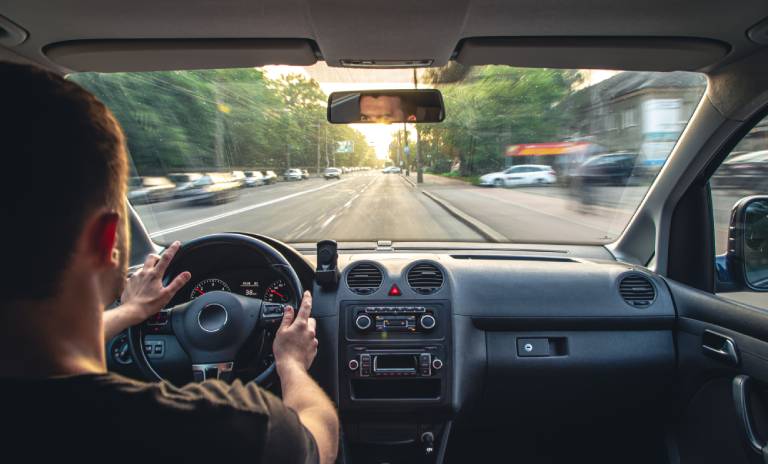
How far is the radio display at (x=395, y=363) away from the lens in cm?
306

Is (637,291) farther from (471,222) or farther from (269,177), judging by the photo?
(269,177)

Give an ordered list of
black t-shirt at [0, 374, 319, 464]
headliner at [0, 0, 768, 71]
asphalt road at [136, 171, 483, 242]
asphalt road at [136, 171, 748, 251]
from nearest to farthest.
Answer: black t-shirt at [0, 374, 319, 464]
headliner at [0, 0, 768, 71]
asphalt road at [136, 171, 748, 251]
asphalt road at [136, 171, 483, 242]

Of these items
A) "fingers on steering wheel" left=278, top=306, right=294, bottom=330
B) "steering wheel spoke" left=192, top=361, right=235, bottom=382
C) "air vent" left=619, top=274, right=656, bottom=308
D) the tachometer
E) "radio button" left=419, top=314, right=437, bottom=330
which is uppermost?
"fingers on steering wheel" left=278, top=306, right=294, bottom=330

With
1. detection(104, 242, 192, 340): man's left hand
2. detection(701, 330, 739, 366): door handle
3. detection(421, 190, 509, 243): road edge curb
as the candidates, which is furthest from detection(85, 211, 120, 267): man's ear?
detection(421, 190, 509, 243): road edge curb

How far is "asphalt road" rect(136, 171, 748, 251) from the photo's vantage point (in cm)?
385

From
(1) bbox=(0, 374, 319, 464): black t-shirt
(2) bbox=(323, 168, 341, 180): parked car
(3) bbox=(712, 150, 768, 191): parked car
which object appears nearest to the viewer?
(1) bbox=(0, 374, 319, 464): black t-shirt

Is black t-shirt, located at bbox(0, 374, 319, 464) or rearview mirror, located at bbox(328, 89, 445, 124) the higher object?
rearview mirror, located at bbox(328, 89, 445, 124)

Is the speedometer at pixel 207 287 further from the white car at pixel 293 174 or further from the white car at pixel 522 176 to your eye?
the white car at pixel 522 176

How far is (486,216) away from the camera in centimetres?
451

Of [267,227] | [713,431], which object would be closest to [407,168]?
[267,227]

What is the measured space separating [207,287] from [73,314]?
184 cm

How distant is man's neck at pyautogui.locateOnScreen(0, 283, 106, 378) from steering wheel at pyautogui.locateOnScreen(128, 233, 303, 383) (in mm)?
1455

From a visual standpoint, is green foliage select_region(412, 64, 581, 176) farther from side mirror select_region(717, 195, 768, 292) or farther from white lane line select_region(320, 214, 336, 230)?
side mirror select_region(717, 195, 768, 292)

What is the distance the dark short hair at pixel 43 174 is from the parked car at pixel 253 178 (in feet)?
11.5
